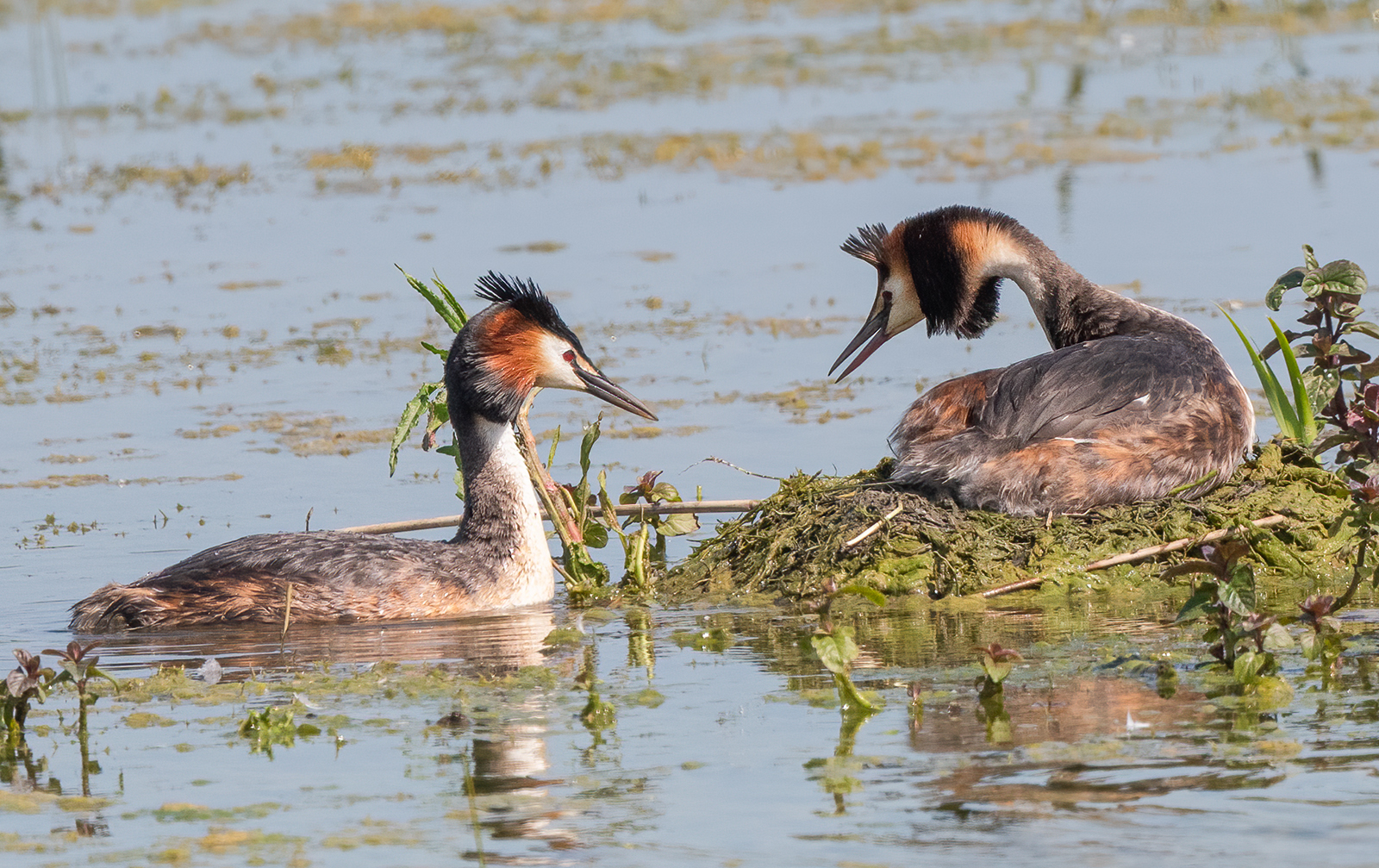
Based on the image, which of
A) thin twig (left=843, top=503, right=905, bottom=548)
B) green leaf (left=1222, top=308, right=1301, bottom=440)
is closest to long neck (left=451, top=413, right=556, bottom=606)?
thin twig (left=843, top=503, right=905, bottom=548)

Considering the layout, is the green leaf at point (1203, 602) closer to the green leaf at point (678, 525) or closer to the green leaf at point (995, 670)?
the green leaf at point (995, 670)

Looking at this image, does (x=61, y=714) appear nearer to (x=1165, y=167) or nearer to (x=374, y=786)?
(x=374, y=786)

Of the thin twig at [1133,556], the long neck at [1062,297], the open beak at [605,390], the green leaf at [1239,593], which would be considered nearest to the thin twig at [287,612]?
the open beak at [605,390]

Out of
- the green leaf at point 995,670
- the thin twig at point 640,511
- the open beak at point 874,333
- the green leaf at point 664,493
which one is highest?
the open beak at point 874,333

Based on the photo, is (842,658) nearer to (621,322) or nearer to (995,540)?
(995,540)

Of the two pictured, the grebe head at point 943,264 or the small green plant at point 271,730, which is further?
the grebe head at point 943,264

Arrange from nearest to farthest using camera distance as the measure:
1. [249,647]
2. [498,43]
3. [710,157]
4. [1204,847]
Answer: [1204,847] → [249,647] → [710,157] → [498,43]

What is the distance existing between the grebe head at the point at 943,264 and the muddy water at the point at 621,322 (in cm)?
84

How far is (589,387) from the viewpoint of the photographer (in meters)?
8.07

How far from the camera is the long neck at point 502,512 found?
7.80m

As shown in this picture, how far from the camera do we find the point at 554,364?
7969 mm

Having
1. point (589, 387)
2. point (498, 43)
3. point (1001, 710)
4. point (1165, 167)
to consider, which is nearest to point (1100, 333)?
point (589, 387)

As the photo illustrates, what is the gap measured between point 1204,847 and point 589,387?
4.16 metres

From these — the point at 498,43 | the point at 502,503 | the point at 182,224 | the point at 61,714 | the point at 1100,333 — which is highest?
the point at 498,43
